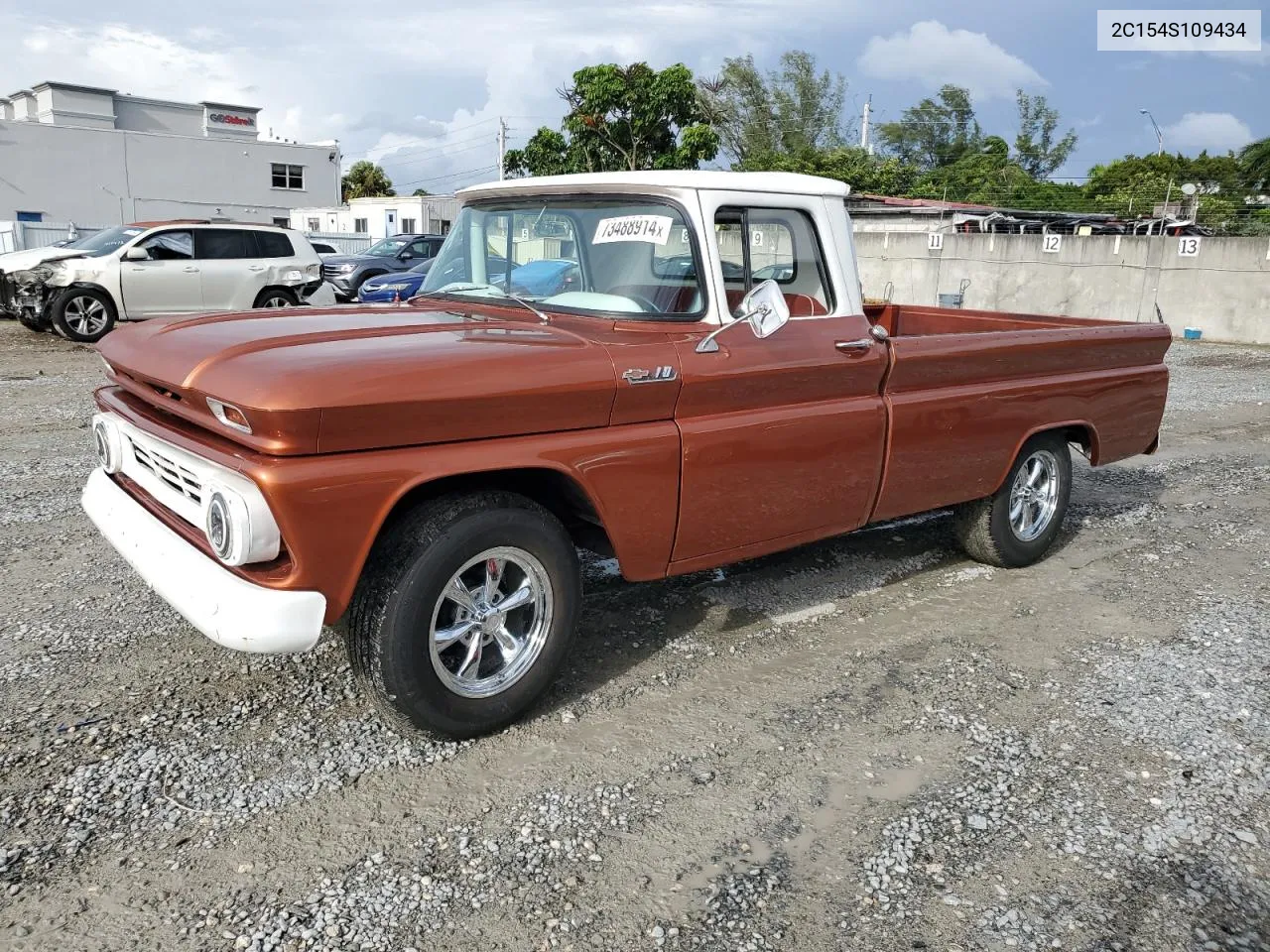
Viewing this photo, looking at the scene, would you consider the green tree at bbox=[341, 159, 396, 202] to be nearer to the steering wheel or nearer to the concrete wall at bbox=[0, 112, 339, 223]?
the concrete wall at bbox=[0, 112, 339, 223]

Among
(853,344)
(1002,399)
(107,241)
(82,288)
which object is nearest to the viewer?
(853,344)

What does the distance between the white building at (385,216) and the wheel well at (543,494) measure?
123 ft

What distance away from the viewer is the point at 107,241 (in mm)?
13727

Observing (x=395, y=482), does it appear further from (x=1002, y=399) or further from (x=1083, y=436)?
(x=1083, y=436)

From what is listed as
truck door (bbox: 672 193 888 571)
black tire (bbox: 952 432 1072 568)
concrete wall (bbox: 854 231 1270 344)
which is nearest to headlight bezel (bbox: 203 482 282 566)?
truck door (bbox: 672 193 888 571)

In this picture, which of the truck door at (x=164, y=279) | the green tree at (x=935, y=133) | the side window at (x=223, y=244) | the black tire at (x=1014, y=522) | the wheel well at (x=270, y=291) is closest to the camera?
the black tire at (x=1014, y=522)

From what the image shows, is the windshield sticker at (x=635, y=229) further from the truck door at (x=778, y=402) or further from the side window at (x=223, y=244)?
the side window at (x=223, y=244)

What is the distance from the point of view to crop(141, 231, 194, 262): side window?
1362 centimetres

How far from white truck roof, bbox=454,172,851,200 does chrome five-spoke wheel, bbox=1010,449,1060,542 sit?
1864 millimetres

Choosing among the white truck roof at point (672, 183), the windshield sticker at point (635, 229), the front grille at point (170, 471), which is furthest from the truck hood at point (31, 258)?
the windshield sticker at point (635, 229)

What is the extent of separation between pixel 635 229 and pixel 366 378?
4.75 ft

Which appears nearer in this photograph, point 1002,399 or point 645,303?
point 645,303

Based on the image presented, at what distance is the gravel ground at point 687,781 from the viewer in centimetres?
257

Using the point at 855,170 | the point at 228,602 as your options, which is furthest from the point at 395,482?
the point at 855,170
